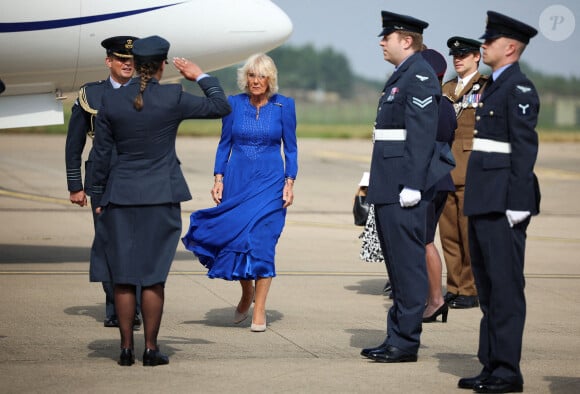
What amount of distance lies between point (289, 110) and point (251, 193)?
62 cm

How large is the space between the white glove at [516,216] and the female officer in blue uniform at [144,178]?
5.54 feet

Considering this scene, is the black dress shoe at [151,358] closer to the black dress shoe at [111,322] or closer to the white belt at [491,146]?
the black dress shoe at [111,322]

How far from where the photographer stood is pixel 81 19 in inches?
395

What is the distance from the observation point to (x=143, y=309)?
21.5 ft

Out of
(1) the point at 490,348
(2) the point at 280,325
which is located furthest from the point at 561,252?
(1) the point at 490,348

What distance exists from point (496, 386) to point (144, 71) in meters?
2.49

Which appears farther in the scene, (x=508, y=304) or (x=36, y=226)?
(x=36, y=226)

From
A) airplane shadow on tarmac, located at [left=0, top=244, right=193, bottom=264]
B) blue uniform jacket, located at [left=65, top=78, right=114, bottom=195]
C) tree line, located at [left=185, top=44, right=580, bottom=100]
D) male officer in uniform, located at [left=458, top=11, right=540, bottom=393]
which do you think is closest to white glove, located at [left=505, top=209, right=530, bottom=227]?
male officer in uniform, located at [left=458, top=11, right=540, bottom=393]

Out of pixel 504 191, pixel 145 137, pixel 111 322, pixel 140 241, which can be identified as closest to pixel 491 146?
pixel 504 191

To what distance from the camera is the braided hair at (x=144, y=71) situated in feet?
20.9

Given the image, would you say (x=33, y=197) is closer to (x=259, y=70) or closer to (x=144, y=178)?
(x=259, y=70)

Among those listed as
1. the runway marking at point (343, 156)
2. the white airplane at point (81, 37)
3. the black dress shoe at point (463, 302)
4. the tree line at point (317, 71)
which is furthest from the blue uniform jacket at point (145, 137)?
the tree line at point (317, 71)

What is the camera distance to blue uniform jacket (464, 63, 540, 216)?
5859 mm

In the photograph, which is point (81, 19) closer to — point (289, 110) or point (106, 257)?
point (289, 110)
